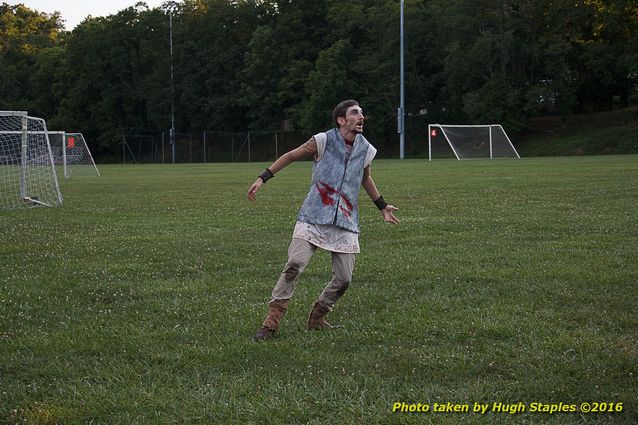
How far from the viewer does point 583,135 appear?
5434cm

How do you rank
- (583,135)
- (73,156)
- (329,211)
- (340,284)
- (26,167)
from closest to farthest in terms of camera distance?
(329,211), (340,284), (26,167), (73,156), (583,135)

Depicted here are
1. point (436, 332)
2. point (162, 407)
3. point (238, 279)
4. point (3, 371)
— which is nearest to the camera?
point (162, 407)

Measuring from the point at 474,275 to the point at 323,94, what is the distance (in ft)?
192

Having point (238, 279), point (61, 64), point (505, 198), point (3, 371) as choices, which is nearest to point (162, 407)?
point (3, 371)

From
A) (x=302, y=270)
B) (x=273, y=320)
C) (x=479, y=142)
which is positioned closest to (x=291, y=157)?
(x=302, y=270)

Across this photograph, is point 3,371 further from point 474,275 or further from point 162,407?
point 474,275

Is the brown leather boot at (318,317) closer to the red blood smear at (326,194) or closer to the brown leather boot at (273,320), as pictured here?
the brown leather boot at (273,320)

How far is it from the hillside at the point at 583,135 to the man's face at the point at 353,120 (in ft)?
154

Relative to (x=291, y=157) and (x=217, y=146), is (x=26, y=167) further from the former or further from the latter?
(x=217, y=146)

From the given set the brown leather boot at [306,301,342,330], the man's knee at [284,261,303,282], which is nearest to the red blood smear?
the man's knee at [284,261,303,282]

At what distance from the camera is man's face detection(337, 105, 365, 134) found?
596cm

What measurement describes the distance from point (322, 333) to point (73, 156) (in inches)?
1603

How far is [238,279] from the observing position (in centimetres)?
826

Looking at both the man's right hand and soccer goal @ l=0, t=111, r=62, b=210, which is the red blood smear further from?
soccer goal @ l=0, t=111, r=62, b=210
